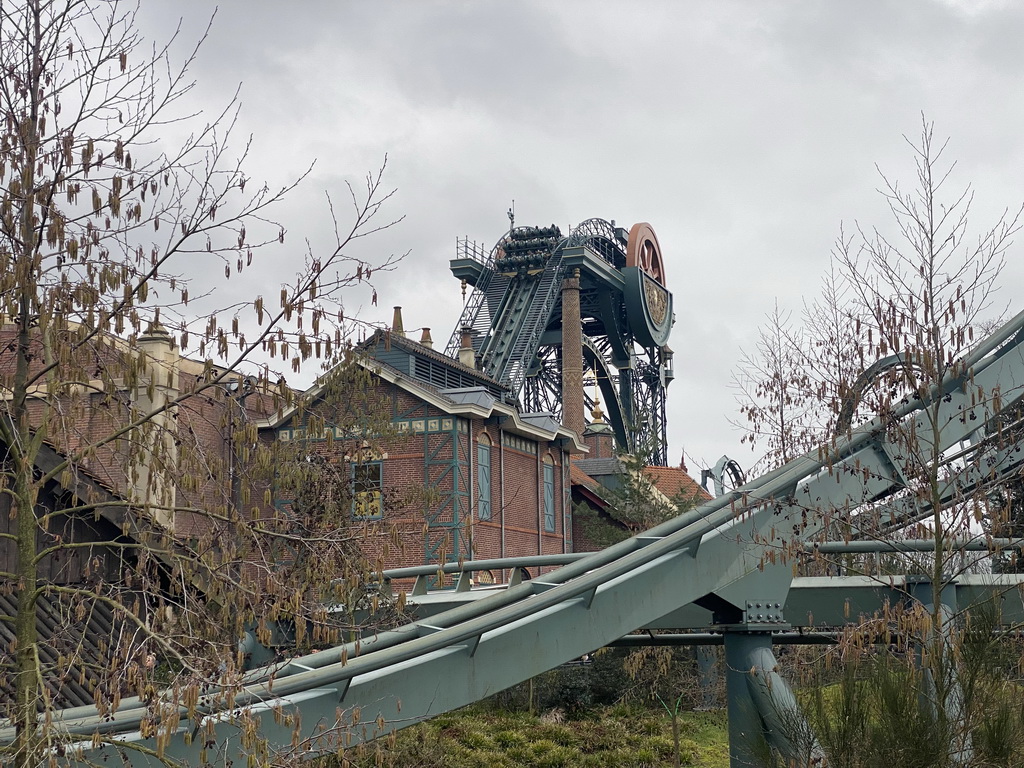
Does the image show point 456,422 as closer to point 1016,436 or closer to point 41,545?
point 41,545

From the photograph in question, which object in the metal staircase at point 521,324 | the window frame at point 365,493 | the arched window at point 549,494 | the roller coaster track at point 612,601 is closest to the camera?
the roller coaster track at point 612,601

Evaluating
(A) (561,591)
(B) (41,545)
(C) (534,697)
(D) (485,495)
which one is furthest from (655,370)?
(A) (561,591)

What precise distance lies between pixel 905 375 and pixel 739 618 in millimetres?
2366

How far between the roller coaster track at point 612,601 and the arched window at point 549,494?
2057 centimetres

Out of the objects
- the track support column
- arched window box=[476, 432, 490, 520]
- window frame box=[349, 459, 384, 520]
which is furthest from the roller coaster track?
arched window box=[476, 432, 490, 520]

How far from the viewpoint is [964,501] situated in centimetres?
819

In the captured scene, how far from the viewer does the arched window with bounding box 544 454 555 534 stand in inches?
1188

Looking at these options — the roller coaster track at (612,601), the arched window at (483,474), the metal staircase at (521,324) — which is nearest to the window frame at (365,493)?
the arched window at (483,474)

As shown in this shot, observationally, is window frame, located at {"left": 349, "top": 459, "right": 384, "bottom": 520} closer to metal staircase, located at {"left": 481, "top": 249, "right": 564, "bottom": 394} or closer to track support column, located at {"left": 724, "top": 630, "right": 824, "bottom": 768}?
track support column, located at {"left": 724, "top": 630, "right": 824, "bottom": 768}

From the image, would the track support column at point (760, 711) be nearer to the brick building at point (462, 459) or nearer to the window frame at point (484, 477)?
the brick building at point (462, 459)

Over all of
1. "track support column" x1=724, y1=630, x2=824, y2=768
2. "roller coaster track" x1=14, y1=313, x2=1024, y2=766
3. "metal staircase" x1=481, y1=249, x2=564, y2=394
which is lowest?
"track support column" x1=724, y1=630, x2=824, y2=768

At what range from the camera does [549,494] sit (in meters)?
30.6

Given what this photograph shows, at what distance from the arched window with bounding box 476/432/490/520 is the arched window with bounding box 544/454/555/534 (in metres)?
3.70

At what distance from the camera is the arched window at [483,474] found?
26081 mm
